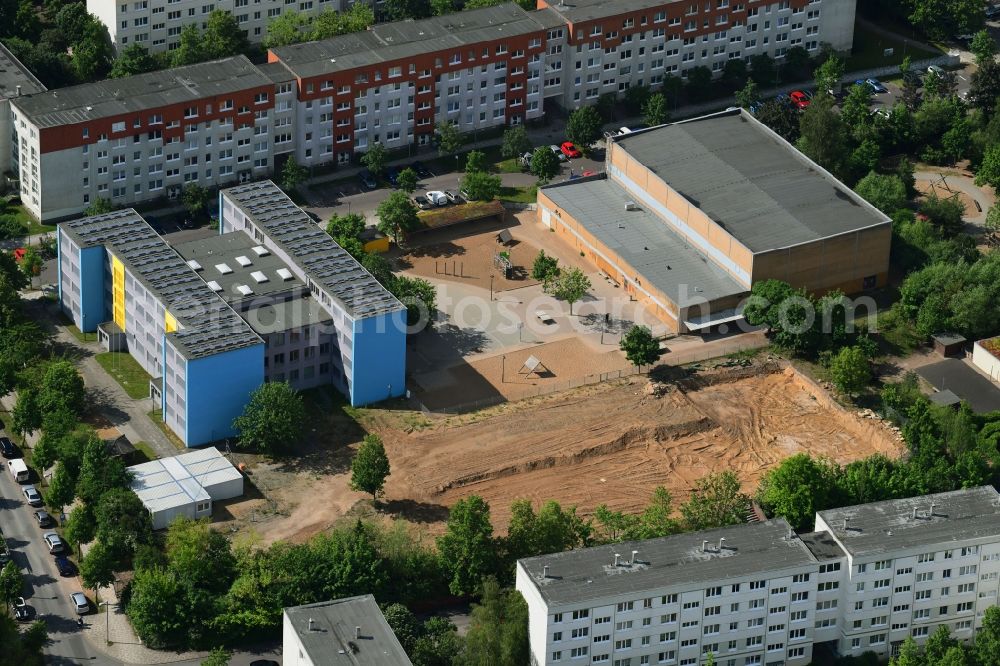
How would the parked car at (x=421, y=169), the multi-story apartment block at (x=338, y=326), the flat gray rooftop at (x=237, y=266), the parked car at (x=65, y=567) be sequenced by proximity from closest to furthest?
the parked car at (x=65, y=567) → the multi-story apartment block at (x=338, y=326) → the flat gray rooftop at (x=237, y=266) → the parked car at (x=421, y=169)

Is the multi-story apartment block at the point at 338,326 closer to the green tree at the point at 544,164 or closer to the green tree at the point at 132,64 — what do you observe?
the green tree at the point at 544,164

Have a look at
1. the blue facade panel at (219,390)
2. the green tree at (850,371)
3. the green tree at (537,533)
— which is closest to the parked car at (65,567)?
the blue facade panel at (219,390)

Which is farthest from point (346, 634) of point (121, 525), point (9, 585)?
point (9, 585)

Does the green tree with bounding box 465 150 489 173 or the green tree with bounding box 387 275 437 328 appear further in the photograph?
the green tree with bounding box 465 150 489 173

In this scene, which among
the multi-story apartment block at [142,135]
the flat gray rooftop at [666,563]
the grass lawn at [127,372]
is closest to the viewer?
the flat gray rooftop at [666,563]

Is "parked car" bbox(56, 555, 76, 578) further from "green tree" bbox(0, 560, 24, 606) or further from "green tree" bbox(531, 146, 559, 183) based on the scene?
"green tree" bbox(531, 146, 559, 183)

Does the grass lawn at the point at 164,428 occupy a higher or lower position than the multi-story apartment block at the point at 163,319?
lower

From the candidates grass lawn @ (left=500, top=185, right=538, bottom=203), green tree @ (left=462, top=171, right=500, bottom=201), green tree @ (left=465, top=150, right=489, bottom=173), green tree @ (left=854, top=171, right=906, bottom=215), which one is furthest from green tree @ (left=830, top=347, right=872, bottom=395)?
green tree @ (left=465, top=150, right=489, bottom=173)

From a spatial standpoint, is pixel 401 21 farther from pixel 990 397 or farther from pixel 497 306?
pixel 990 397
